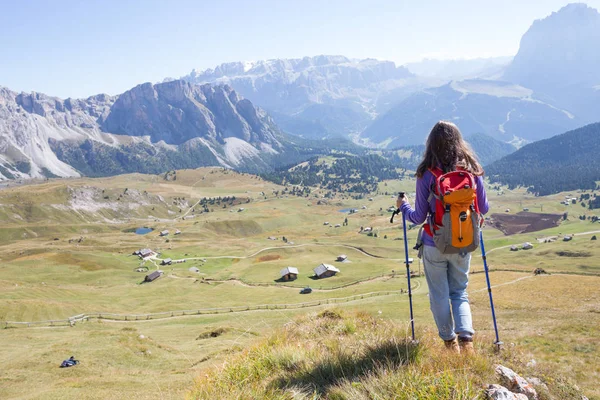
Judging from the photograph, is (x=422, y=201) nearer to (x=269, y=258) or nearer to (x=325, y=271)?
(x=325, y=271)

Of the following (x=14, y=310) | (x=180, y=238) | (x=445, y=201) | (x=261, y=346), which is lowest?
(x=180, y=238)

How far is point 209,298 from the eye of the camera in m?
70.0

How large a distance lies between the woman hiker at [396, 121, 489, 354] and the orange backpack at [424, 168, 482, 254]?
1.18ft

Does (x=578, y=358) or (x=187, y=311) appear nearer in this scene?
(x=578, y=358)

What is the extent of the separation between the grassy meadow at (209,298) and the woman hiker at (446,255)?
953 millimetres

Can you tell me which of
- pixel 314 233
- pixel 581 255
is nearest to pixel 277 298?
pixel 581 255

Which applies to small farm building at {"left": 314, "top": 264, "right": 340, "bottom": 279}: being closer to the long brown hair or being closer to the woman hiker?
the woman hiker

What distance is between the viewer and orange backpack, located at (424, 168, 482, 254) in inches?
283

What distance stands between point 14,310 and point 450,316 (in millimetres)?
62526

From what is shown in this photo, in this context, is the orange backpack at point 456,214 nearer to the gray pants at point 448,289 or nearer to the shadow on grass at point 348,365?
the gray pants at point 448,289

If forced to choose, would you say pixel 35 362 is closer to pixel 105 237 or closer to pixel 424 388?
pixel 424 388

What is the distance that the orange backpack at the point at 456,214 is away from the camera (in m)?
7.20

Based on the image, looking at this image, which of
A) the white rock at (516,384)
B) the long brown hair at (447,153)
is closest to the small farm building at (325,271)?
the long brown hair at (447,153)

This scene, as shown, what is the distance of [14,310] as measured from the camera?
5225cm
